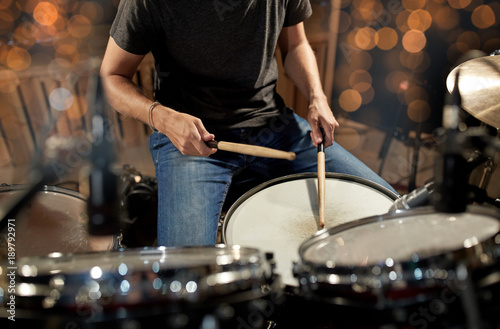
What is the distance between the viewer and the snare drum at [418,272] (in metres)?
0.48

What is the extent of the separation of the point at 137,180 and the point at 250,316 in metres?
1.08

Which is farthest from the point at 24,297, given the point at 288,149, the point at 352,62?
the point at 352,62

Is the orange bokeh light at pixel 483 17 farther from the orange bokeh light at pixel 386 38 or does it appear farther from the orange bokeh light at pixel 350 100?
the orange bokeh light at pixel 350 100

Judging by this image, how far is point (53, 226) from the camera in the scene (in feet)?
3.03

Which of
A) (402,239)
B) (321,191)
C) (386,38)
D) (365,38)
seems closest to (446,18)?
(386,38)

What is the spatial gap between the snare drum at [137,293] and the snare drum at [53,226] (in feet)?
1.15

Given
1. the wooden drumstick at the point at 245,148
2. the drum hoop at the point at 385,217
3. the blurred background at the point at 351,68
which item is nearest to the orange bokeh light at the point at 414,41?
the blurred background at the point at 351,68

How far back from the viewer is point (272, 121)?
4.13 feet

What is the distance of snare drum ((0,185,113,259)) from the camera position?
2.89 feet

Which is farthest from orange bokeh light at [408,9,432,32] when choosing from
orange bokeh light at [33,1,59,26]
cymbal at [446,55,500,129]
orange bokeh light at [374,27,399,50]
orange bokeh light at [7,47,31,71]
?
orange bokeh light at [7,47,31,71]

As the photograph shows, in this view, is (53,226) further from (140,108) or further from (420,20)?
(420,20)

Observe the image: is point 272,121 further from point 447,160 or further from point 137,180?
point 447,160

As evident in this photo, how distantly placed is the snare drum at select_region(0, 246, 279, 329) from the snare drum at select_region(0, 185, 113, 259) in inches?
13.9

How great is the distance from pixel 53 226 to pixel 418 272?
2.94 feet
